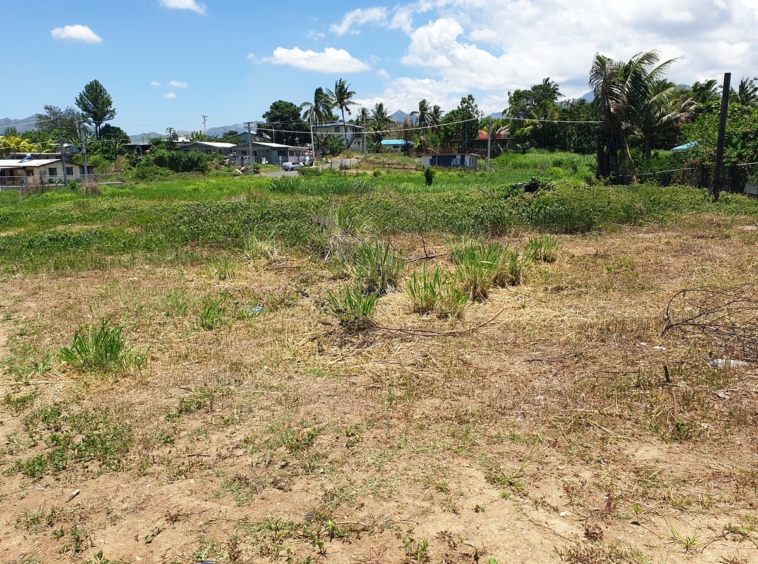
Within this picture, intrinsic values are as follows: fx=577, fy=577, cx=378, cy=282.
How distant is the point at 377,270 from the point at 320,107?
5685 centimetres

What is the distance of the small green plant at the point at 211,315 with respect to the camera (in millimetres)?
6618

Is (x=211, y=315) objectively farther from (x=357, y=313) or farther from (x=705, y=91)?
(x=705, y=91)

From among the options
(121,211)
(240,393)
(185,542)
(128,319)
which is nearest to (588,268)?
(240,393)

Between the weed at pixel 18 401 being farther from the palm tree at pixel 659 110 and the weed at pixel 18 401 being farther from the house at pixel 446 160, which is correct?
the house at pixel 446 160

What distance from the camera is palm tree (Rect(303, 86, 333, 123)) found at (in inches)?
2349

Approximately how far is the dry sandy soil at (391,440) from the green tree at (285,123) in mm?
61696

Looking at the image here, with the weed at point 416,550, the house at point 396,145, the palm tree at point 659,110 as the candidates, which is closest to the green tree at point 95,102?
the house at point 396,145

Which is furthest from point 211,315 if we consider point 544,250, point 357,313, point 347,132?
point 347,132

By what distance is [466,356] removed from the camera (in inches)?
210

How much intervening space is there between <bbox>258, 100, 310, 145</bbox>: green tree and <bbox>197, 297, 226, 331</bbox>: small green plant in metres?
60.3

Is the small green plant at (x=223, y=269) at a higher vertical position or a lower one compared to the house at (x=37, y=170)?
lower

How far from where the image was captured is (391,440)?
3910 mm

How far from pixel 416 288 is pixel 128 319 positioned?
350 cm

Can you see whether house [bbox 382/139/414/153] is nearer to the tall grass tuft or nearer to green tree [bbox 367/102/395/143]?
green tree [bbox 367/102/395/143]
